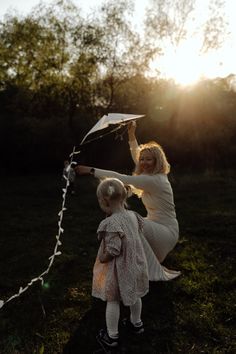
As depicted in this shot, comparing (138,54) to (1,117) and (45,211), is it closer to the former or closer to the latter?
(1,117)

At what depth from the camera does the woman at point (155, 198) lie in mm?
4676

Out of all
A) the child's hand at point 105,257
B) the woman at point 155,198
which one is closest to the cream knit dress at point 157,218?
the woman at point 155,198

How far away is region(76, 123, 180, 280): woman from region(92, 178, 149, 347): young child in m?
0.84

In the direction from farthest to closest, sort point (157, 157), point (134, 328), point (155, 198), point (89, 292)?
point (155, 198)
point (89, 292)
point (157, 157)
point (134, 328)

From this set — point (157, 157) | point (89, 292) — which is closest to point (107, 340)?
point (89, 292)

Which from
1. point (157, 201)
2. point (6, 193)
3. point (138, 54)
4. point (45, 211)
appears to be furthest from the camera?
point (138, 54)

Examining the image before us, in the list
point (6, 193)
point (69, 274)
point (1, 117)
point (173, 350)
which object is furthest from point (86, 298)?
point (1, 117)

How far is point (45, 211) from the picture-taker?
1103cm

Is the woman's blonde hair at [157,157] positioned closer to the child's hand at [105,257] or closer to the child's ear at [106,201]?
the child's ear at [106,201]

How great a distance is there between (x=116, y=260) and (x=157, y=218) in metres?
1.65

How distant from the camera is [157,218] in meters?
5.13

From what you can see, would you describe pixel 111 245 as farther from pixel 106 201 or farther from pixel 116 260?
pixel 106 201

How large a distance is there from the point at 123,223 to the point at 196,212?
6.77 m

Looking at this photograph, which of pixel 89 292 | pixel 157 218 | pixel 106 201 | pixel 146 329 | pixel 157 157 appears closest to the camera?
pixel 106 201
